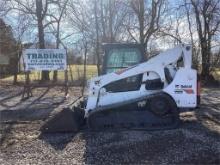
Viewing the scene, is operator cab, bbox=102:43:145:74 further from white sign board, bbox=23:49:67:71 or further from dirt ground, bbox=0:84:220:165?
white sign board, bbox=23:49:67:71

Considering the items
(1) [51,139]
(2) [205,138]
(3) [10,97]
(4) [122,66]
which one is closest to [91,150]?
(1) [51,139]

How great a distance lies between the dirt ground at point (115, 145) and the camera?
26.3 feet

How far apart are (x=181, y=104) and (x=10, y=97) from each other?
11647mm

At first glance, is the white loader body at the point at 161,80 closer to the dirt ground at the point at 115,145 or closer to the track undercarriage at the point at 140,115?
the track undercarriage at the point at 140,115

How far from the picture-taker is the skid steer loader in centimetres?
1064

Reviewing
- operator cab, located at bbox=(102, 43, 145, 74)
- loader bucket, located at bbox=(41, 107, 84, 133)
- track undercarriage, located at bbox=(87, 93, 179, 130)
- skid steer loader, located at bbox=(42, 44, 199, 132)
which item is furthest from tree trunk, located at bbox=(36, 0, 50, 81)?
track undercarriage, located at bbox=(87, 93, 179, 130)

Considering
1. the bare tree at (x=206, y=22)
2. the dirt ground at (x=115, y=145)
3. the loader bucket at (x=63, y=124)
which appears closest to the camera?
the dirt ground at (x=115, y=145)

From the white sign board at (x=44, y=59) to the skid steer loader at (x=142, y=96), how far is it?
847 centimetres

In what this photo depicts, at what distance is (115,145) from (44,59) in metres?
11.1

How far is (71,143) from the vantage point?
942 cm

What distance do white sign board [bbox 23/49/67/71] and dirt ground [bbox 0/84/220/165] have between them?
7.02 m

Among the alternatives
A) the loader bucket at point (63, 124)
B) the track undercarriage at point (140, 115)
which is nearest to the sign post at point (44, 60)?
the loader bucket at point (63, 124)

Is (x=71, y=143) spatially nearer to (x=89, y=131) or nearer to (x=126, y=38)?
(x=89, y=131)

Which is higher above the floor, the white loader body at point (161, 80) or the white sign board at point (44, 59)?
the white sign board at point (44, 59)
